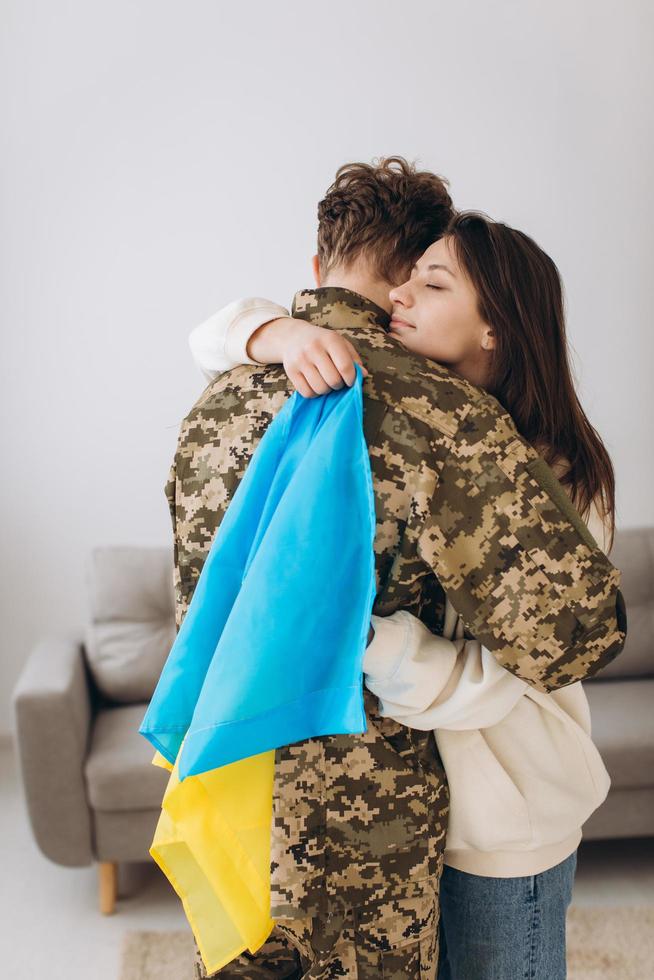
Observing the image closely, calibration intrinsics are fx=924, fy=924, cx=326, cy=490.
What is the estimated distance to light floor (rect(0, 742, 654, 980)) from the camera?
2.25m

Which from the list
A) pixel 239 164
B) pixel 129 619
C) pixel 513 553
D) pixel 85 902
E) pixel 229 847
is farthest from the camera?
pixel 239 164

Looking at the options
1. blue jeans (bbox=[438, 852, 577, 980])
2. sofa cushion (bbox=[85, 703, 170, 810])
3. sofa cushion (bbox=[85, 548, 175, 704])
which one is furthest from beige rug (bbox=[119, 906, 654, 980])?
blue jeans (bbox=[438, 852, 577, 980])

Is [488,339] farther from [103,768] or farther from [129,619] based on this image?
[129,619]

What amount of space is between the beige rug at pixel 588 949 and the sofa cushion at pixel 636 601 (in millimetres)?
730

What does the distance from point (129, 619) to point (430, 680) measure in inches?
78.7

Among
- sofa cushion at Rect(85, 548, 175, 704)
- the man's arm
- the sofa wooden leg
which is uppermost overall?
the man's arm

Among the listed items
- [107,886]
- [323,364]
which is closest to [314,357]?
[323,364]

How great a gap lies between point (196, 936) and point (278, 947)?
10 cm

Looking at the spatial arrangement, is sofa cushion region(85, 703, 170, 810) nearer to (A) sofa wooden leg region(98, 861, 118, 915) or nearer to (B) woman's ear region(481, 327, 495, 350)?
(A) sofa wooden leg region(98, 861, 118, 915)

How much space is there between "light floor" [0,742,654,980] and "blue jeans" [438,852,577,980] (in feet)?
4.57

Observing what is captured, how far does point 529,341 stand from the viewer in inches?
42.5

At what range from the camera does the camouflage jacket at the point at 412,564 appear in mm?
922

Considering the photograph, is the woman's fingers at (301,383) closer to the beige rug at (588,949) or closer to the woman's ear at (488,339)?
the woman's ear at (488,339)

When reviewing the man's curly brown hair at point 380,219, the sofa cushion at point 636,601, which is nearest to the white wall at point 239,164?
the sofa cushion at point 636,601
